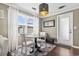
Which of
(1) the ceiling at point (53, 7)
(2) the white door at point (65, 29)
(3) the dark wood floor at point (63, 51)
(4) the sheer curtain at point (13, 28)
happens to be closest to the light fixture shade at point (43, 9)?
(1) the ceiling at point (53, 7)

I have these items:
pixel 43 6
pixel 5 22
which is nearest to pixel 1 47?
pixel 5 22

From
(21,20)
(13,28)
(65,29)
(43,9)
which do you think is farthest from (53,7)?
(13,28)

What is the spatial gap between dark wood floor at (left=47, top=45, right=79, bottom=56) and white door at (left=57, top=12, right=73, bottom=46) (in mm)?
102

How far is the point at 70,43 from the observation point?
1.88m

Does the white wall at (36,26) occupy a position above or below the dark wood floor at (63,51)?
above

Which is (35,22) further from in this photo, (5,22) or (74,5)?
(74,5)

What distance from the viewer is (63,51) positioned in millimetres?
1892

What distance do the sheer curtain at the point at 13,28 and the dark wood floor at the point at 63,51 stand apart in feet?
2.15

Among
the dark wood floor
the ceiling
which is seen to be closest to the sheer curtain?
the ceiling

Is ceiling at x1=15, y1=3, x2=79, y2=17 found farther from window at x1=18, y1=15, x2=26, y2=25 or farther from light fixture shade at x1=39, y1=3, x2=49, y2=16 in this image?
window at x1=18, y1=15, x2=26, y2=25

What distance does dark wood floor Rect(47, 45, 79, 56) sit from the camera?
6.15 ft

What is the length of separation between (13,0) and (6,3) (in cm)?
14

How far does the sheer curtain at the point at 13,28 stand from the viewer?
1845 mm

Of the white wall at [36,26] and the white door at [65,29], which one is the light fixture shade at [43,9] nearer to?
the white wall at [36,26]
